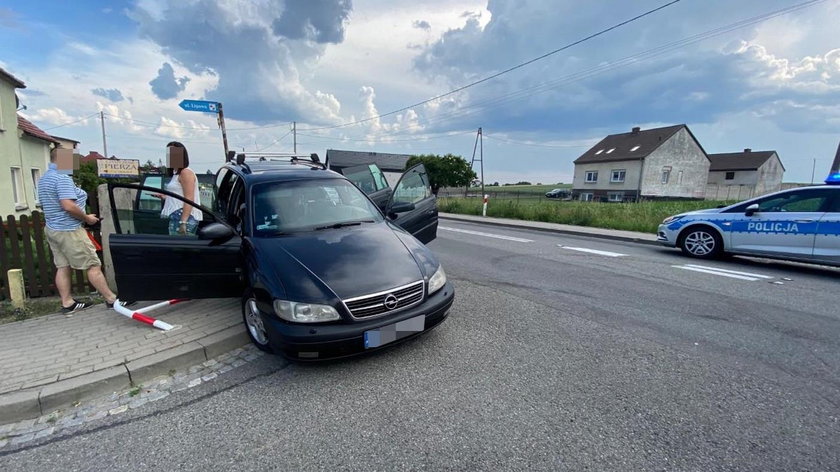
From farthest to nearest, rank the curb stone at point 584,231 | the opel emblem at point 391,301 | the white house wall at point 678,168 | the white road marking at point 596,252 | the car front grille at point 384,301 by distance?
the white house wall at point 678,168 → the curb stone at point 584,231 → the white road marking at point 596,252 → the opel emblem at point 391,301 → the car front grille at point 384,301

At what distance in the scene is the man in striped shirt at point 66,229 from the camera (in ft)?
12.8

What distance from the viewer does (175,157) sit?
4.66 m

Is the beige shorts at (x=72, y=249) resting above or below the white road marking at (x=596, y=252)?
above

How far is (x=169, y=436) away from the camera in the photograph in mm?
2383

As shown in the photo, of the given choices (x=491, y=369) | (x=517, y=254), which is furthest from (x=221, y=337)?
(x=517, y=254)

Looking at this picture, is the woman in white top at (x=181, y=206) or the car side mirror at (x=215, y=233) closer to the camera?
the car side mirror at (x=215, y=233)

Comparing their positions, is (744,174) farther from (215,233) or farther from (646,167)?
(215,233)

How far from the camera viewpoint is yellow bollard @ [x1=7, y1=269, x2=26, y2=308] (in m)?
4.26

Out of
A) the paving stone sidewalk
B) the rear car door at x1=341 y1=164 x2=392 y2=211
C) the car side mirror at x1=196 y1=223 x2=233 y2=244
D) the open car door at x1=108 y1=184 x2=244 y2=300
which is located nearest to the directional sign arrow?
the rear car door at x1=341 y1=164 x2=392 y2=211

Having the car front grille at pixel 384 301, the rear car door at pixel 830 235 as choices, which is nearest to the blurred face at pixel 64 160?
the car front grille at pixel 384 301

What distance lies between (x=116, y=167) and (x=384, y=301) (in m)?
10.2

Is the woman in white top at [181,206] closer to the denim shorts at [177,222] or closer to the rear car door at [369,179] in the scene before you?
the denim shorts at [177,222]

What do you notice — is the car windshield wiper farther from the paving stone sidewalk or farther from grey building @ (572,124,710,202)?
grey building @ (572,124,710,202)

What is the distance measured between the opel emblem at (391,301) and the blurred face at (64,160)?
12.8 feet
